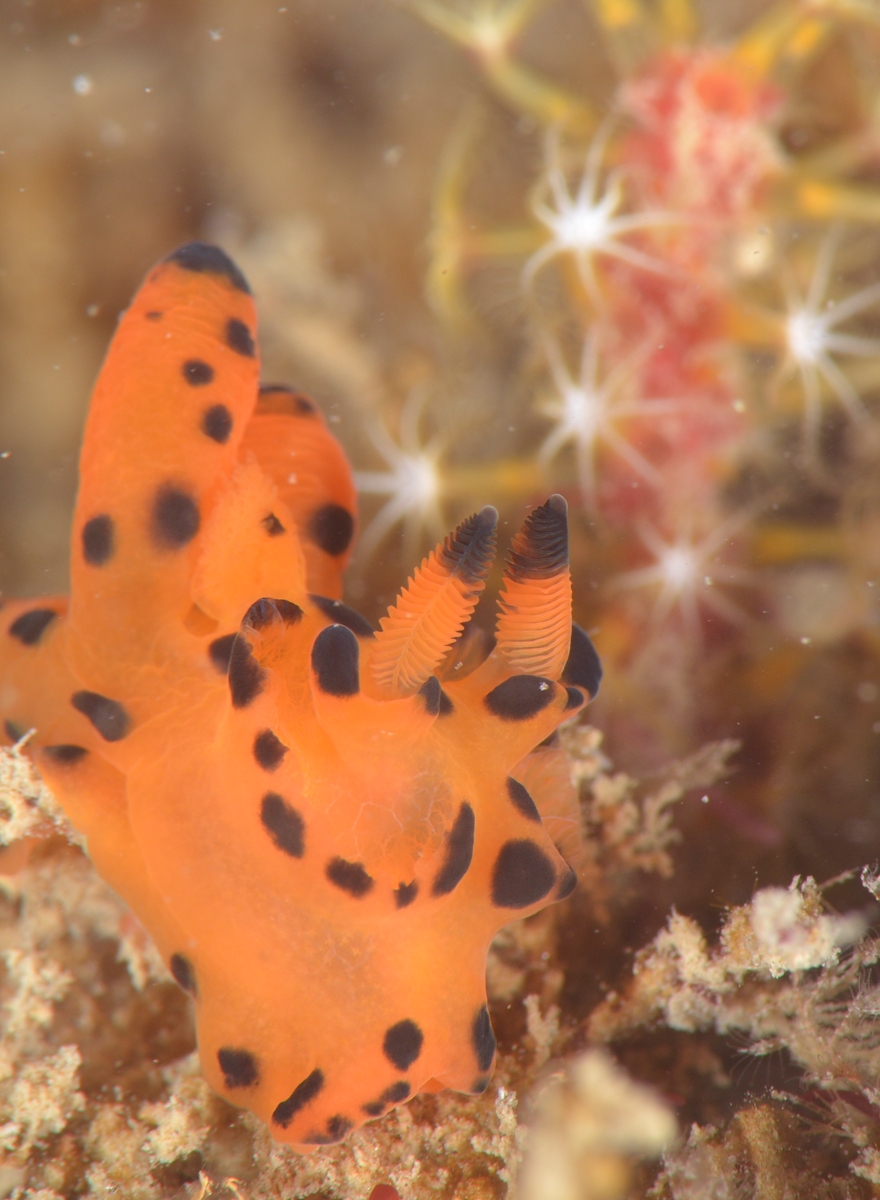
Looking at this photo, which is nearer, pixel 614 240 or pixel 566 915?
pixel 566 915

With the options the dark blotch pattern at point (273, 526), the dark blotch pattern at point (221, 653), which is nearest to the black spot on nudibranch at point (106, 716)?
the dark blotch pattern at point (221, 653)

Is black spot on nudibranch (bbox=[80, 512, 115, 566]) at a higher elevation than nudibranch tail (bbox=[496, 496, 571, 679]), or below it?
higher

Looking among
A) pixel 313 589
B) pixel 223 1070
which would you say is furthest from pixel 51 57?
pixel 223 1070

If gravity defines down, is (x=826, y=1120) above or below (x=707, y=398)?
below

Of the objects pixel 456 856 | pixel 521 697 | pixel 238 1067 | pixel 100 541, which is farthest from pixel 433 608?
pixel 238 1067

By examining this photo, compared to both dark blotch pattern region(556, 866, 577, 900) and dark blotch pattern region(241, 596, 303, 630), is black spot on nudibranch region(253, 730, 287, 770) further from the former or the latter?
dark blotch pattern region(556, 866, 577, 900)

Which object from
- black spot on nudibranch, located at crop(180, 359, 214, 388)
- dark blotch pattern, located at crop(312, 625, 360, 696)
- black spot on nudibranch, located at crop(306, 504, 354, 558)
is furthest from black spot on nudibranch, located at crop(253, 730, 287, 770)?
black spot on nudibranch, located at crop(180, 359, 214, 388)

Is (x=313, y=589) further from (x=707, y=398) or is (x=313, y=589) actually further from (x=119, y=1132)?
(x=707, y=398)
